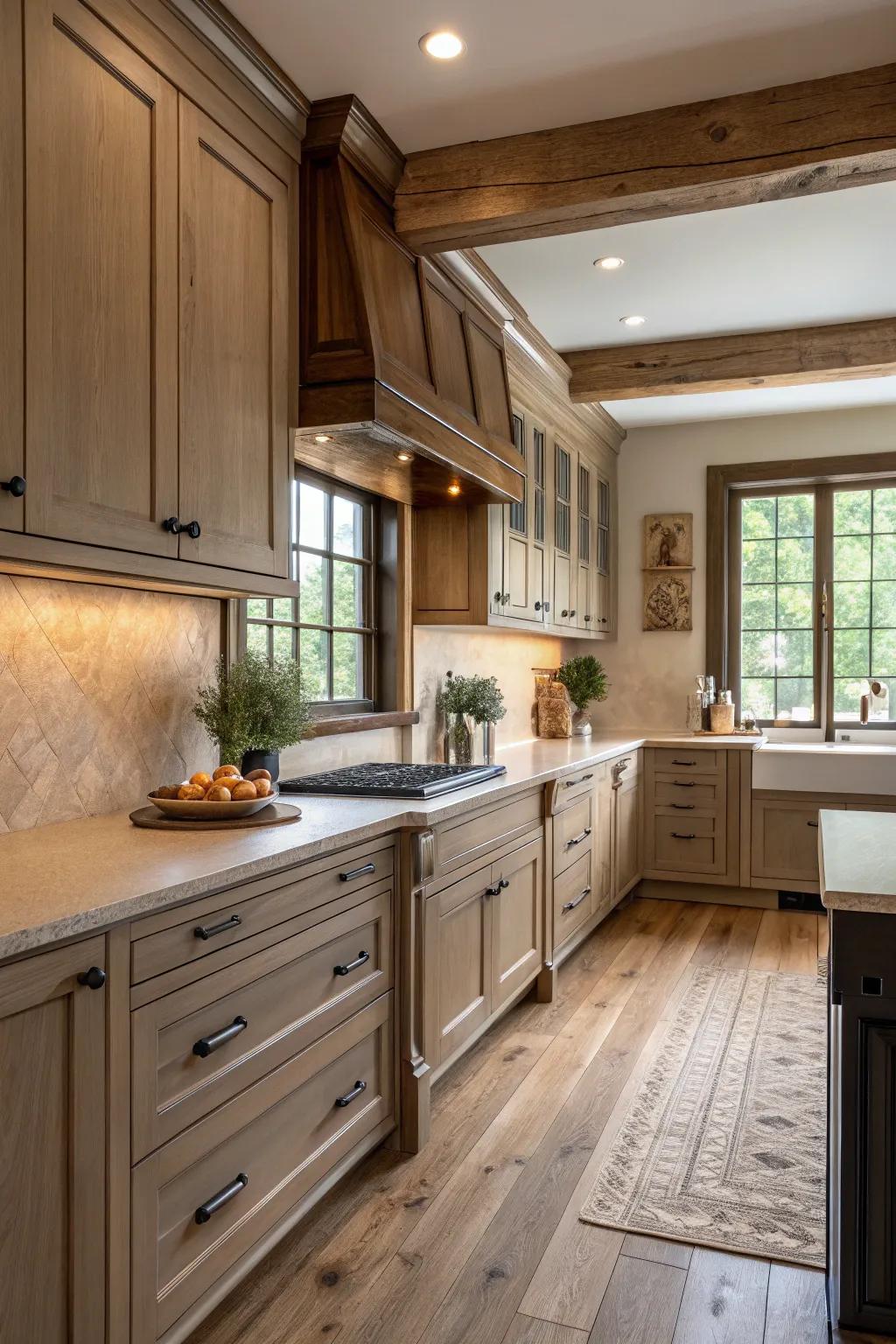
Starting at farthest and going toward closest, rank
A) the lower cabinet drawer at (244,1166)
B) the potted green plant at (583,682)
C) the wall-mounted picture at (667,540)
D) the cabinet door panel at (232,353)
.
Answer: the wall-mounted picture at (667,540), the potted green plant at (583,682), the cabinet door panel at (232,353), the lower cabinet drawer at (244,1166)

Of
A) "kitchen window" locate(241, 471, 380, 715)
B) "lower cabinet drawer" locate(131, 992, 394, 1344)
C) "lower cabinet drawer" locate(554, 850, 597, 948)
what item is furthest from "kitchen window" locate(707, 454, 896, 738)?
"lower cabinet drawer" locate(131, 992, 394, 1344)

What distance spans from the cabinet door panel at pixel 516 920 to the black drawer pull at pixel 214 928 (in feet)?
4.67

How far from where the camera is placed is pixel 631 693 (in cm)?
607

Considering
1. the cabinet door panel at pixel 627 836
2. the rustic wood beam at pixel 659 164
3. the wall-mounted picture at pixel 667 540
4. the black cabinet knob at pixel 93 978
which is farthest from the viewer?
the wall-mounted picture at pixel 667 540

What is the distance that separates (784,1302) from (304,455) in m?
2.38

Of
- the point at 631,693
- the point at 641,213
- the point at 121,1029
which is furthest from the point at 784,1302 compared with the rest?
the point at 631,693

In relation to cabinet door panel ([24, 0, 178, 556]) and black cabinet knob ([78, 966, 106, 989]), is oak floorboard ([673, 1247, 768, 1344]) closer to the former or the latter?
black cabinet knob ([78, 966, 106, 989])

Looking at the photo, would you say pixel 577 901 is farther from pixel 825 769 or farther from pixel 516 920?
pixel 825 769

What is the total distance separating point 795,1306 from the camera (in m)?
1.91

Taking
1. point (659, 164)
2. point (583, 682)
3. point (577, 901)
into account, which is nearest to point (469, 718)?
point (577, 901)

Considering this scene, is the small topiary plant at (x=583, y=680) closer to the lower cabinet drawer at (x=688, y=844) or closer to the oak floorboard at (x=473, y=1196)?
the lower cabinet drawer at (x=688, y=844)

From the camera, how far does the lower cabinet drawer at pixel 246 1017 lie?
1.57 metres

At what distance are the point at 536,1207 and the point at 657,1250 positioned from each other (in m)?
0.29

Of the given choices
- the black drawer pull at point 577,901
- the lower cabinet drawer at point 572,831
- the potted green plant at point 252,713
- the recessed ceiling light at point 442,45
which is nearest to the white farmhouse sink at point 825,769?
the lower cabinet drawer at point 572,831
